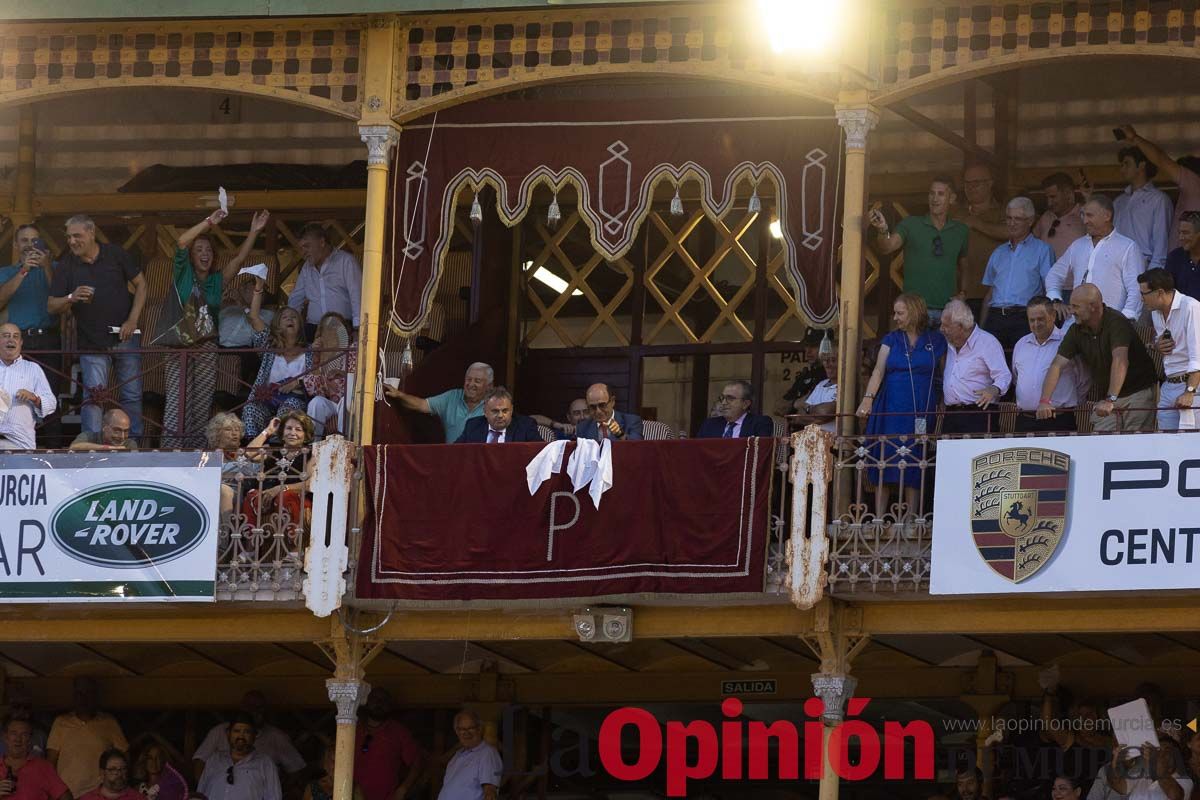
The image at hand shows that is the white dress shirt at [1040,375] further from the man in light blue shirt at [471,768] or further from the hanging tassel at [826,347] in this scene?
the man in light blue shirt at [471,768]

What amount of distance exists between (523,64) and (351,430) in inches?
119

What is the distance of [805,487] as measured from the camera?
58.6 feet

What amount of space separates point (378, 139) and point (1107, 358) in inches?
226

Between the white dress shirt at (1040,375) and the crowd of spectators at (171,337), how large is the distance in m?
4.99

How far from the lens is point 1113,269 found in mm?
18281

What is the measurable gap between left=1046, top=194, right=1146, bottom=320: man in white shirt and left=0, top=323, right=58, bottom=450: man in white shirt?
301 inches

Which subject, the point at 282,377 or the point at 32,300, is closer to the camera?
the point at 282,377

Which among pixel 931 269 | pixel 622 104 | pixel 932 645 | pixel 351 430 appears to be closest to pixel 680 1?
pixel 622 104

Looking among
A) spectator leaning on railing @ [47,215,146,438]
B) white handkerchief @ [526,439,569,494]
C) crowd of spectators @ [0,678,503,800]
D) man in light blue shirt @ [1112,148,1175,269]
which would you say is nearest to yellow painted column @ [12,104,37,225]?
spectator leaning on railing @ [47,215,146,438]

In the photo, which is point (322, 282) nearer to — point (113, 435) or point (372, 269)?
point (372, 269)

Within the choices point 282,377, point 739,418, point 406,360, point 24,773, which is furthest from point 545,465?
point 24,773

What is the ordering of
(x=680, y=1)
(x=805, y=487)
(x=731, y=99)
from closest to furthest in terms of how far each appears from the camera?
(x=805, y=487) → (x=680, y=1) → (x=731, y=99)

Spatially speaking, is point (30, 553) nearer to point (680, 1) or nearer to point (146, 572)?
point (146, 572)

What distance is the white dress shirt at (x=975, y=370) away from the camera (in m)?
18.0
